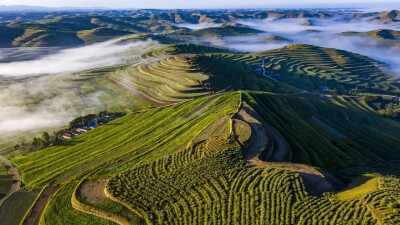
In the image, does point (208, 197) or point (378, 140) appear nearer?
point (208, 197)

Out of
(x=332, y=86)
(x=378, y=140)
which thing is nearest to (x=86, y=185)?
(x=378, y=140)

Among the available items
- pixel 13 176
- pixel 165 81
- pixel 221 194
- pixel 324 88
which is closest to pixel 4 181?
pixel 13 176

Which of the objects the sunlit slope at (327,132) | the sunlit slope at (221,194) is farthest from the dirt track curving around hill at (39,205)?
the sunlit slope at (327,132)

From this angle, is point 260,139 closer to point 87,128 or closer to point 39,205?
point 39,205

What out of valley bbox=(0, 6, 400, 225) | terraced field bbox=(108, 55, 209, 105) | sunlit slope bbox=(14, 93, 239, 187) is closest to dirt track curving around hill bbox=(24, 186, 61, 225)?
valley bbox=(0, 6, 400, 225)

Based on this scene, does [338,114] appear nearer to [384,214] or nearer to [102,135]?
[384,214]

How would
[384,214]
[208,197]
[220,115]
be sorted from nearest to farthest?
[384,214]
[208,197]
[220,115]
